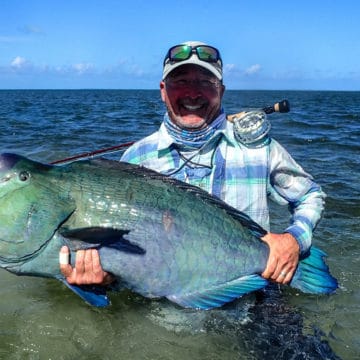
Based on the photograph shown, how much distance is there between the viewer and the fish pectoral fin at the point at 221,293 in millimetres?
2896

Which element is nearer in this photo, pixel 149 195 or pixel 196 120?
pixel 149 195

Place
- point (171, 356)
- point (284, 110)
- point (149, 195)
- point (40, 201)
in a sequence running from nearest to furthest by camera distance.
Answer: point (40, 201)
point (149, 195)
point (171, 356)
point (284, 110)

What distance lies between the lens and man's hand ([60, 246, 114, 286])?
2.71 m

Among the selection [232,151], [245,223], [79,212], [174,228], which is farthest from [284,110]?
[79,212]

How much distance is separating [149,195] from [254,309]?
120 cm

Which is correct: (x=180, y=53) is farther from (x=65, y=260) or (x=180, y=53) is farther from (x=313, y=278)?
(x=313, y=278)

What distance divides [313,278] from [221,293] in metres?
0.67

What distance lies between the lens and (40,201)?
2699mm

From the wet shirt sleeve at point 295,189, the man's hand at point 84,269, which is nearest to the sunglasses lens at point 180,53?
the wet shirt sleeve at point 295,189

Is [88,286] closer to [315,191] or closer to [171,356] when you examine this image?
[171,356]

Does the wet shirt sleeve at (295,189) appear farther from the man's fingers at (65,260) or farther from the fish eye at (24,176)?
the fish eye at (24,176)

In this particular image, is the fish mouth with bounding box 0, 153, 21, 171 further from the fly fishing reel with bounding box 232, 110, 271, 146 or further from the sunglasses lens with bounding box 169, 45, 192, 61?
the fly fishing reel with bounding box 232, 110, 271, 146

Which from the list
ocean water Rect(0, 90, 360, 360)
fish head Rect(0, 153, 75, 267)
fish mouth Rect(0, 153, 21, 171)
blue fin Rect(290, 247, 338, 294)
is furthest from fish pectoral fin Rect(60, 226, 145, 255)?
blue fin Rect(290, 247, 338, 294)

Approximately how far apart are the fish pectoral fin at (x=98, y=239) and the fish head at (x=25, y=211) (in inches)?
4.2
